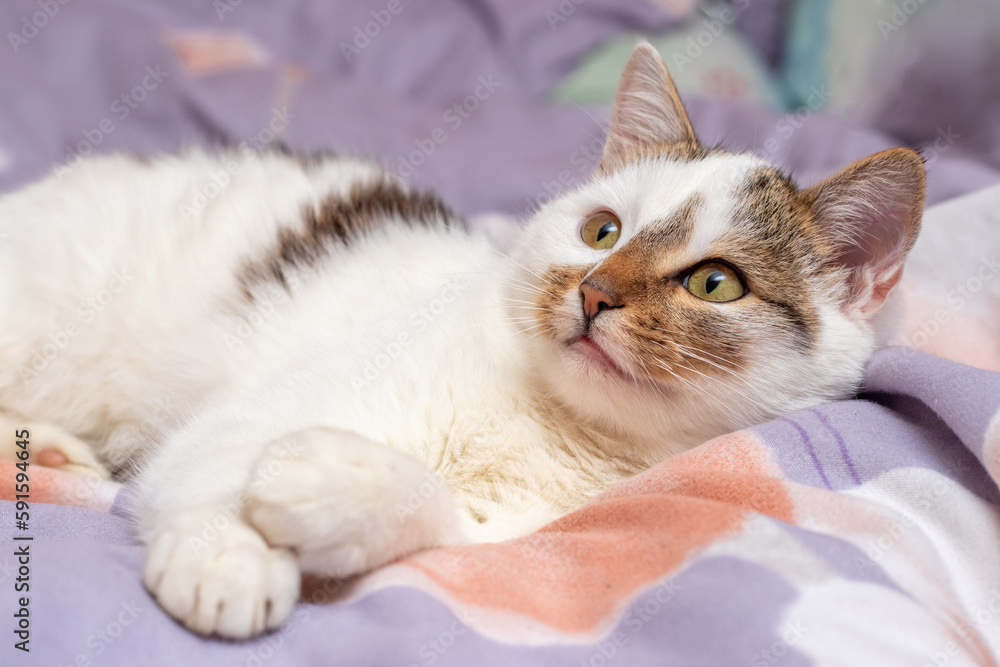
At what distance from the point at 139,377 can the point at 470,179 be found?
1.34 metres

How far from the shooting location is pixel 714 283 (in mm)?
1201

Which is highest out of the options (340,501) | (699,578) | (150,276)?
(150,276)

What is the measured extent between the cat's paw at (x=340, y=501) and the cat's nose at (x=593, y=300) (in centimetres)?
37

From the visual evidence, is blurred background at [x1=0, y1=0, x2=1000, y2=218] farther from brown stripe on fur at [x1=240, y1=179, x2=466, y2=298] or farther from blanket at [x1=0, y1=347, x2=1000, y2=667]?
blanket at [x1=0, y1=347, x2=1000, y2=667]

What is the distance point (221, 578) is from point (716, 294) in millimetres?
844

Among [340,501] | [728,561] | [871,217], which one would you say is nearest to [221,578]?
[340,501]

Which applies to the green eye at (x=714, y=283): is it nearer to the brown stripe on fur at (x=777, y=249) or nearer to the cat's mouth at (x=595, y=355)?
the brown stripe on fur at (x=777, y=249)

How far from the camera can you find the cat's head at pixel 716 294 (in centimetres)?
114

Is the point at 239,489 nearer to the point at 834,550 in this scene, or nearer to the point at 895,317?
the point at 834,550

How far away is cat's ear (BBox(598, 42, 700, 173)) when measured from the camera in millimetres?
1550

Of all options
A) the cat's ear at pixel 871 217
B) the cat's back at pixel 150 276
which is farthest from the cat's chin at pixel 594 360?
the cat's back at pixel 150 276

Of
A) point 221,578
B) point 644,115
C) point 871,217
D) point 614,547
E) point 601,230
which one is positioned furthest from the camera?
point 644,115

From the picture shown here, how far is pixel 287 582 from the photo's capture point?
0.88 m

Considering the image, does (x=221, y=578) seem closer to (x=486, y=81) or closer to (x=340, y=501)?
(x=340, y=501)
